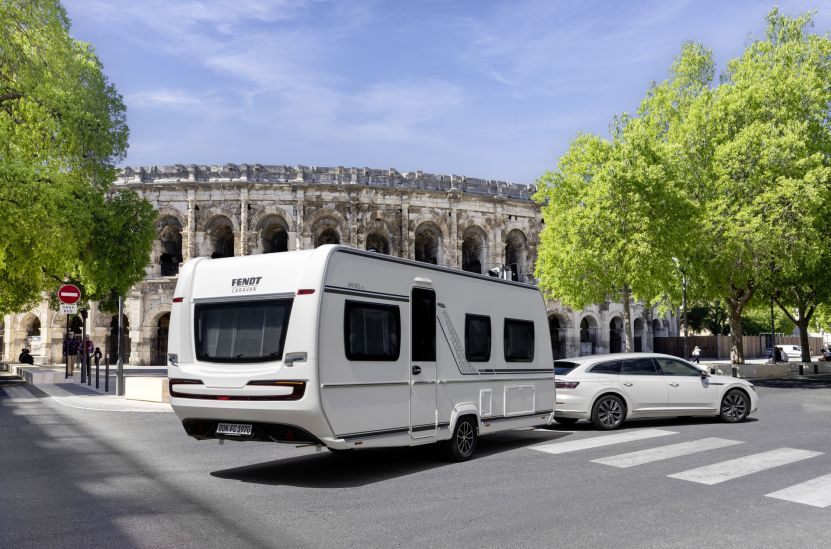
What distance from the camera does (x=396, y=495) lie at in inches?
293

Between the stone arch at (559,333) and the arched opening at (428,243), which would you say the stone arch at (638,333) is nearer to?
the stone arch at (559,333)

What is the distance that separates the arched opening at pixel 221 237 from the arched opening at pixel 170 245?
88.2 inches

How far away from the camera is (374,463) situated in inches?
376

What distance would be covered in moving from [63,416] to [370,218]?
1064 inches

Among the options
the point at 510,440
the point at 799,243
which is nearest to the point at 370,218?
the point at 799,243

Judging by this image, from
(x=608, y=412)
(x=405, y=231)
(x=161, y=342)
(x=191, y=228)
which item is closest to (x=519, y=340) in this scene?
(x=608, y=412)

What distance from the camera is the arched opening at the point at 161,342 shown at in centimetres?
3988

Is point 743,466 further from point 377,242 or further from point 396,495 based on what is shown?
point 377,242

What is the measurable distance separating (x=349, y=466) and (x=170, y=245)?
1414 inches

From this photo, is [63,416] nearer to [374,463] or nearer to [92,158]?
[374,463]

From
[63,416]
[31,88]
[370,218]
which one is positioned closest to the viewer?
[63,416]

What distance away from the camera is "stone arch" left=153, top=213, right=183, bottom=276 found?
1582 inches

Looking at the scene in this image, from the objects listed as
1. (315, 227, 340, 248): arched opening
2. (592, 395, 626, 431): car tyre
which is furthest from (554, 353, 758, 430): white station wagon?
(315, 227, 340, 248): arched opening

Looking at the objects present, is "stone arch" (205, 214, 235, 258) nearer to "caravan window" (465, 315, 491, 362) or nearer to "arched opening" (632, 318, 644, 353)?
"arched opening" (632, 318, 644, 353)
